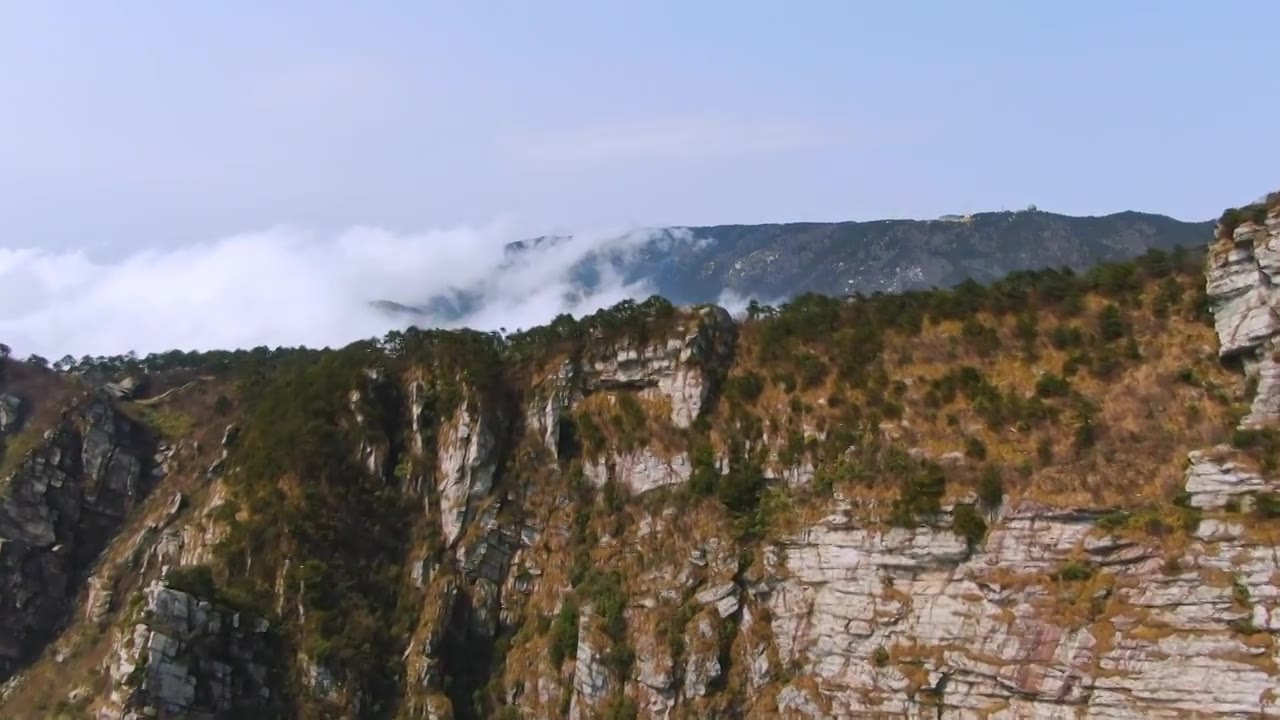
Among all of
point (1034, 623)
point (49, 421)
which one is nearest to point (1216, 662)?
point (1034, 623)

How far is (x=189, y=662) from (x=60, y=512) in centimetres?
2697

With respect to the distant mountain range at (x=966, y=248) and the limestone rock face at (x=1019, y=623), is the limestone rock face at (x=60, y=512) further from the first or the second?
the distant mountain range at (x=966, y=248)

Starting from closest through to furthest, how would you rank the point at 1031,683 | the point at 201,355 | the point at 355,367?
the point at 1031,683 → the point at 355,367 → the point at 201,355

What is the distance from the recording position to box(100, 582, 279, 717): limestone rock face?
57531mm

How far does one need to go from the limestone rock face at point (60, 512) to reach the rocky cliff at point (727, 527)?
0.26m

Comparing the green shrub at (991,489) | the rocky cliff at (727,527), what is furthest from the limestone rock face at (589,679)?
the green shrub at (991,489)

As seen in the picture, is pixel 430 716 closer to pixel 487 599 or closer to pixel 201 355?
pixel 487 599

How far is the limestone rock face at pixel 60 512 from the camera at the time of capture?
242 ft

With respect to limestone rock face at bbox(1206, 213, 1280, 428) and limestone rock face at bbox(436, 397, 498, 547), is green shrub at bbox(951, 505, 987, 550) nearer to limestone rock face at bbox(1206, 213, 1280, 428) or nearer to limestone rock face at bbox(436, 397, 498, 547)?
limestone rock face at bbox(1206, 213, 1280, 428)

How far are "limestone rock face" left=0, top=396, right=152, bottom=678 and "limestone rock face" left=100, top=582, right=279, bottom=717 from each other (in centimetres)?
1678

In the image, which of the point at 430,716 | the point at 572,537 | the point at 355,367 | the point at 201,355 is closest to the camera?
the point at 430,716

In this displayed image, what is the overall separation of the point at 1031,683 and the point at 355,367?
4706 centimetres

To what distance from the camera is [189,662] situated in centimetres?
5859

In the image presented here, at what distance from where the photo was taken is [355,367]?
73.2 meters
